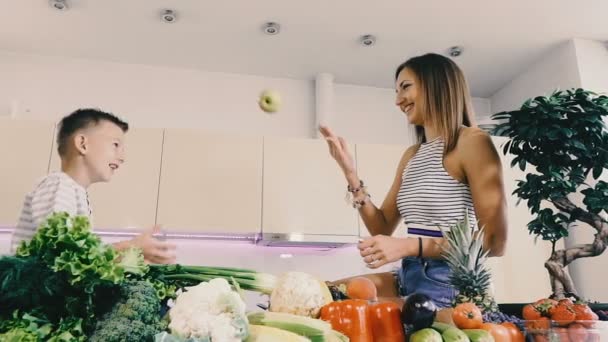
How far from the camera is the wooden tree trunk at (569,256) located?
1138 mm

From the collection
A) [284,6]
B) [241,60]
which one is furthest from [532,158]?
[241,60]

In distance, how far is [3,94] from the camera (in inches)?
115

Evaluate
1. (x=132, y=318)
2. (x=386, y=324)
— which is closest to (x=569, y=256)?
(x=386, y=324)

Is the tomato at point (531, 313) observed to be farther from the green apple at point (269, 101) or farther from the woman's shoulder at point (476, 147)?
the green apple at point (269, 101)

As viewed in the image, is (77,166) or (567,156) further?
(77,166)

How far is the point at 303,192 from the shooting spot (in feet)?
9.14

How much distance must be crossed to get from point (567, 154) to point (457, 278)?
0.55m

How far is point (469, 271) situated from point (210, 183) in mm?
1978

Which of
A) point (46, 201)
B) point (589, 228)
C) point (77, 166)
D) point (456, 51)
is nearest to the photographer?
point (46, 201)

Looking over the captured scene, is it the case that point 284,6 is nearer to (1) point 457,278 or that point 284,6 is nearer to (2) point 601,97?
(2) point 601,97

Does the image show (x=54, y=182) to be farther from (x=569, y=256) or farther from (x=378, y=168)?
(x=378, y=168)

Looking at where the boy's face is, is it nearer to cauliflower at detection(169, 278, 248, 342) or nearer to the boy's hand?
the boy's hand

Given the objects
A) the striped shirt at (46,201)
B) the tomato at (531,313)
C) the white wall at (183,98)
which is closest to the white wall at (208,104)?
the white wall at (183,98)

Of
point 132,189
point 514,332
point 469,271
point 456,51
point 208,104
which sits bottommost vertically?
point 514,332
